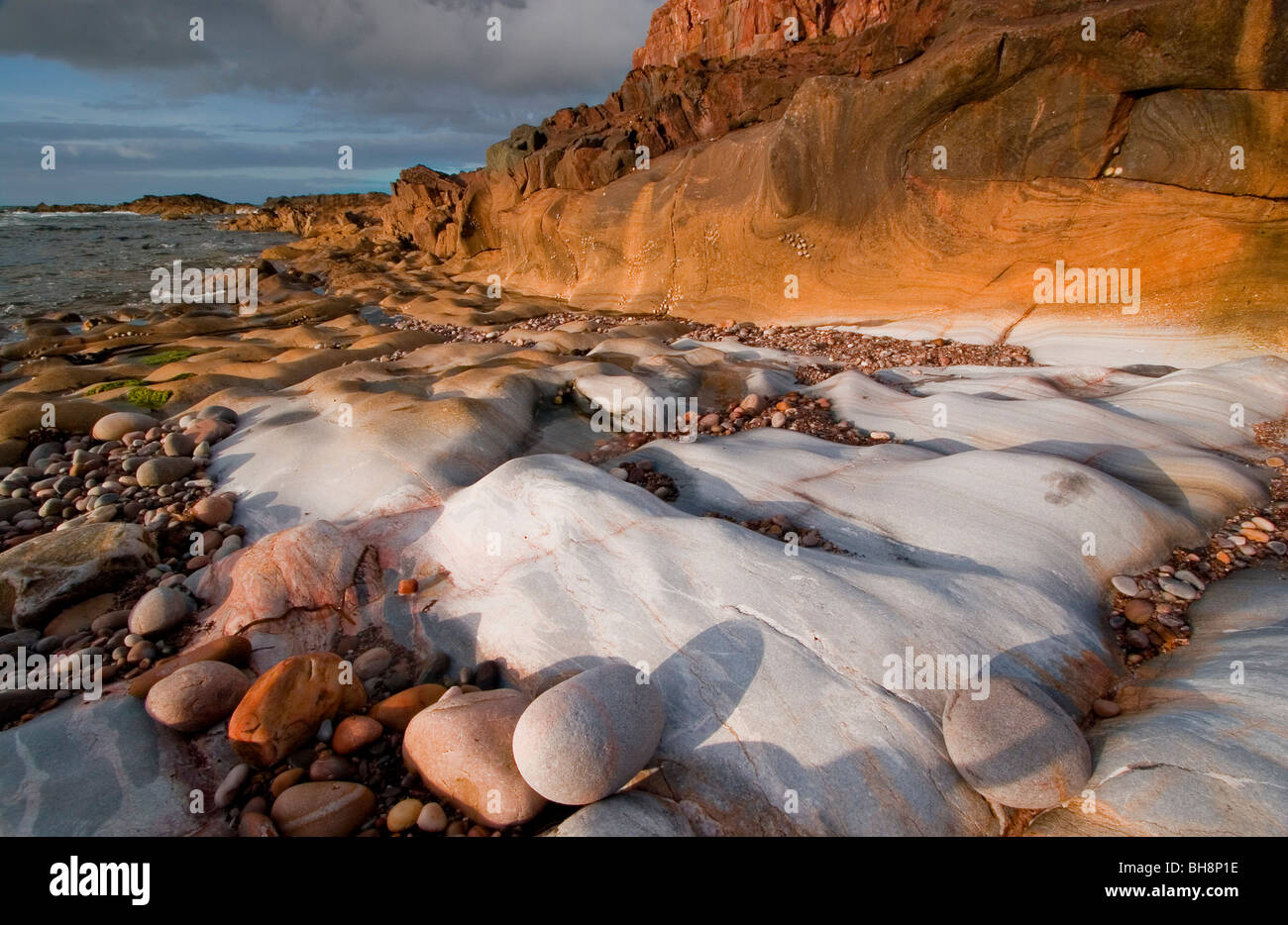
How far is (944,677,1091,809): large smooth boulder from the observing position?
9.95ft

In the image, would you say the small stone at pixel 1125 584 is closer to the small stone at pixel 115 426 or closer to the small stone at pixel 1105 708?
the small stone at pixel 1105 708

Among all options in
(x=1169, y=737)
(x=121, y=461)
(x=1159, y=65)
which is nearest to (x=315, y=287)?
(x=121, y=461)

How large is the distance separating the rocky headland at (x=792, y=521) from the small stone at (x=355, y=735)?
2 cm

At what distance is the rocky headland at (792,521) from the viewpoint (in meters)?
3.16

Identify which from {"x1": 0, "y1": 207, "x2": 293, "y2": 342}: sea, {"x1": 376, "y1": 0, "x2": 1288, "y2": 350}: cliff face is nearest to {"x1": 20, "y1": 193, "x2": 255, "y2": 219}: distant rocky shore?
{"x1": 0, "y1": 207, "x2": 293, "y2": 342}: sea

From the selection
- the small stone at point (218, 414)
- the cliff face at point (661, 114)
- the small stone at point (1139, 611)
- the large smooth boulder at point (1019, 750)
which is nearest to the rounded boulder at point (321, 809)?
the large smooth boulder at point (1019, 750)

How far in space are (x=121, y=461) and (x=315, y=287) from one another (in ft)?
66.7

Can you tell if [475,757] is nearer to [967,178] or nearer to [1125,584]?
[1125,584]

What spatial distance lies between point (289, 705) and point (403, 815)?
96cm

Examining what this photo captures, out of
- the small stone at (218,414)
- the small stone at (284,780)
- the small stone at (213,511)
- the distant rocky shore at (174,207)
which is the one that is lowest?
the small stone at (284,780)

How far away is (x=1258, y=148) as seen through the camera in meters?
8.80

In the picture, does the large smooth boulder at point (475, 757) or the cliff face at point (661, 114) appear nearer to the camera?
the large smooth boulder at point (475, 757)

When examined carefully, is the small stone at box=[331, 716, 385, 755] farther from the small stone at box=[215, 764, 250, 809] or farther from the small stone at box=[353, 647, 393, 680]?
the small stone at box=[353, 647, 393, 680]

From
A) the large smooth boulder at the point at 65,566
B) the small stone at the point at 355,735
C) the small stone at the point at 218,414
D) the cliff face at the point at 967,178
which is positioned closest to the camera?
the small stone at the point at 355,735
